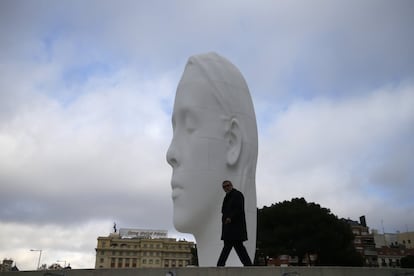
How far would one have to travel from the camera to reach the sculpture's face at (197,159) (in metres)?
12.5

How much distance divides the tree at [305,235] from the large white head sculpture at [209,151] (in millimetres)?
26190

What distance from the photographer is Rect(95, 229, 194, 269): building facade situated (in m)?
86.1

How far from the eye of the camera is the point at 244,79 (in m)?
14.4

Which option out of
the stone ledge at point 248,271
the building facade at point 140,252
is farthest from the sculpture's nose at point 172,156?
the building facade at point 140,252

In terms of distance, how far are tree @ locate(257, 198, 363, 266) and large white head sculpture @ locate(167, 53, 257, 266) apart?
26.2m

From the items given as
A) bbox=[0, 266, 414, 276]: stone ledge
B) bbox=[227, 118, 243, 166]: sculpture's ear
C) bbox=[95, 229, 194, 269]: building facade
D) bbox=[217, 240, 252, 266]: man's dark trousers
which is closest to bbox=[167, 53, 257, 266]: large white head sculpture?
bbox=[227, 118, 243, 166]: sculpture's ear

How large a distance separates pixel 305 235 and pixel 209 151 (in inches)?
1108

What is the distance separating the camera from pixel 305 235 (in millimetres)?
37781

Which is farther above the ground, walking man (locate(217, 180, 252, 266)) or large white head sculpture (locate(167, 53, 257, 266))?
large white head sculpture (locate(167, 53, 257, 266))

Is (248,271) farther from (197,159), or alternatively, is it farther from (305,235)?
(305,235)

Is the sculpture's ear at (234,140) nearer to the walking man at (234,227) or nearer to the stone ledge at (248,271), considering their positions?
the walking man at (234,227)

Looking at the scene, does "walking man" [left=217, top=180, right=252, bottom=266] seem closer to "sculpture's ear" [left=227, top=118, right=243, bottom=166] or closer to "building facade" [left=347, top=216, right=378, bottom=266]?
"sculpture's ear" [left=227, top=118, right=243, bottom=166]

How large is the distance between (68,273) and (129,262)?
274ft

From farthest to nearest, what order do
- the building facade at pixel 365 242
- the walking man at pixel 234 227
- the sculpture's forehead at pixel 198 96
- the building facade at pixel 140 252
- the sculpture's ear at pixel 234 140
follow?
1. the building facade at pixel 140 252
2. the building facade at pixel 365 242
3. the sculpture's forehead at pixel 198 96
4. the sculpture's ear at pixel 234 140
5. the walking man at pixel 234 227
